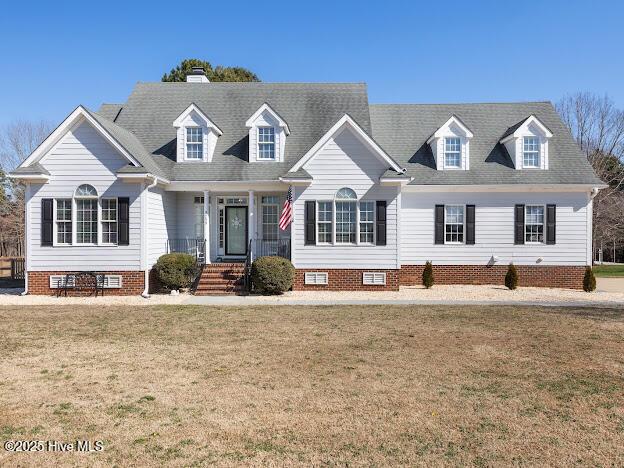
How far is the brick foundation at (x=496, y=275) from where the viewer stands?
764 inches

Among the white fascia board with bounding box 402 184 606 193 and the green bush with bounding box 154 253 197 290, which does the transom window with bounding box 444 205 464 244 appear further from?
the green bush with bounding box 154 253 197 290

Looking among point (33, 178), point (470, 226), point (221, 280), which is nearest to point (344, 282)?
point (221, 280)

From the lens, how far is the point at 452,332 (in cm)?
1050

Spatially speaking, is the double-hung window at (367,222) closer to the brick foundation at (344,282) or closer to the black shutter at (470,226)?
the brick foundation at (344,282)

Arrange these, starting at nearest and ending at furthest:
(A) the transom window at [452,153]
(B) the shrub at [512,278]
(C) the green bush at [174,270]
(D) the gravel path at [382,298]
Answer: (D) the gravel path at [382,298], (C) the green bush at [174,270], (B) the shrub at [512,278], (A) the transom window at [452,153]

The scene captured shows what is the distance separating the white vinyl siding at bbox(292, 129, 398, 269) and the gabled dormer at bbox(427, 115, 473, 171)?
12.8 ft

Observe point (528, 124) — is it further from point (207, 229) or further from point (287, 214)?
point (207, 229)

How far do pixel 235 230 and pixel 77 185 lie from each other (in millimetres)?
6504

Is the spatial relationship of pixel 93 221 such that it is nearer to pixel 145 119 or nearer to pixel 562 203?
pixel 145 119

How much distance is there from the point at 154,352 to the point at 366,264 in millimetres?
10525

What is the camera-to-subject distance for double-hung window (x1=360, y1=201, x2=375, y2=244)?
58.8 feet

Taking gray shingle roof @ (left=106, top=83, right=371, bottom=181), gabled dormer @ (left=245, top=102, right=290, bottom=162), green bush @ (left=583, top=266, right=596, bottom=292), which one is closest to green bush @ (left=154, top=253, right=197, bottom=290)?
gray shingle roof @ (left=106, top=83, right=371, bottom=181)

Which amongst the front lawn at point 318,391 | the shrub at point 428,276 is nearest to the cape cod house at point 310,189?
the shrub at point 428,276

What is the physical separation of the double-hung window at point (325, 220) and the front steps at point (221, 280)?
3.39 metres
